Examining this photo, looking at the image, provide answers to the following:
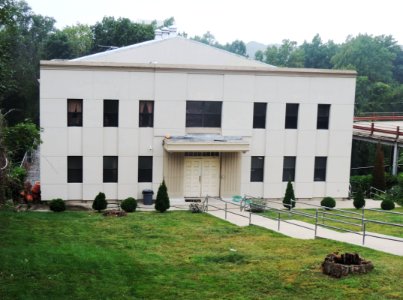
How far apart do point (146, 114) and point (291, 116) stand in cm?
831

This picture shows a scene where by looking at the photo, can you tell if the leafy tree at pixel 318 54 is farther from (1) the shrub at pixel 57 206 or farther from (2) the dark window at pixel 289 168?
(1) the shrub at pixel 57 206

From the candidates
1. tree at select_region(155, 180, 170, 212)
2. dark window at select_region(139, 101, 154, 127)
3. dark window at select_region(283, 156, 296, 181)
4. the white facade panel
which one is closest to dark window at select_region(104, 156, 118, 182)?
dark window at select_region(139, 101, 154, 127)

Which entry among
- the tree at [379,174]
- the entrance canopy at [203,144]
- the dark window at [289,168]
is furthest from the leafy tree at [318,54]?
the entrance canopy at [203,144]

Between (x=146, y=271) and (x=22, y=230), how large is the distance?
24.5 ft

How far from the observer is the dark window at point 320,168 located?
31.8 meters

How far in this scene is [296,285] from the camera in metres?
11.6

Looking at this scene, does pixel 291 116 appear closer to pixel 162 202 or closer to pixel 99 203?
pixel 162 202

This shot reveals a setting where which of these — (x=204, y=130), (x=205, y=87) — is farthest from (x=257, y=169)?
(x=205, y=87)

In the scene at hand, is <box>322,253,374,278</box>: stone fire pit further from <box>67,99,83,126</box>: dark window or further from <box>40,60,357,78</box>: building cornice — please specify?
<box>67,99,83,126</box>: dark window

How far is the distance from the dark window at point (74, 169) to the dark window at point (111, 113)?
7.90 feet

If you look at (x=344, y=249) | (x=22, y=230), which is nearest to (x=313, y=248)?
(x=344, y=249)

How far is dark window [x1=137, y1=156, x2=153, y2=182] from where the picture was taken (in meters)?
29.6

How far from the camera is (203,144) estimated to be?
28.6 m

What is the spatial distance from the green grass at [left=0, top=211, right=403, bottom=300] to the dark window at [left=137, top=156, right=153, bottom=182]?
9563mm
